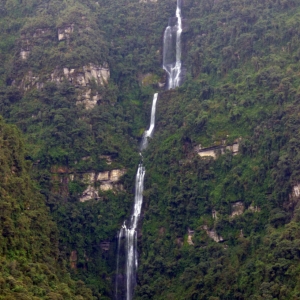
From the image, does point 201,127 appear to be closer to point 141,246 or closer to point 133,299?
point 141,246

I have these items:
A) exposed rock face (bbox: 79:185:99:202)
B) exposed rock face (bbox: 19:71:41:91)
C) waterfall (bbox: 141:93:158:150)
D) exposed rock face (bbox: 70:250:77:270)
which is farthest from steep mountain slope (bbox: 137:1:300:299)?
exposed rock face (bbox: 19:71:41:91)

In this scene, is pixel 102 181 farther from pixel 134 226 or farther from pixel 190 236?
pixel 190 236

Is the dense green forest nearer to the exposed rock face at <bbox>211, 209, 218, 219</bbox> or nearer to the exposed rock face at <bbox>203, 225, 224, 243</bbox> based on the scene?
the exposed rock face at <bbox>211, 209, 218, 219</bbox>

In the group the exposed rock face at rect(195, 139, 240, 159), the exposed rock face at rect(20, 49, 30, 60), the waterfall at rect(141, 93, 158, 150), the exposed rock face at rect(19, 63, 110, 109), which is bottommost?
the exposed rock face at rect(195, 139, 240, 159)

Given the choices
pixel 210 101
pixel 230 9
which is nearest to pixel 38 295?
pixel 210 101

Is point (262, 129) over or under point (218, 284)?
over

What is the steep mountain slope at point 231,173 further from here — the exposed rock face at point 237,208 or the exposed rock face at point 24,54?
the exposed rock face at point 24,54

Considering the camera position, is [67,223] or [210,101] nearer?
[67,223]
